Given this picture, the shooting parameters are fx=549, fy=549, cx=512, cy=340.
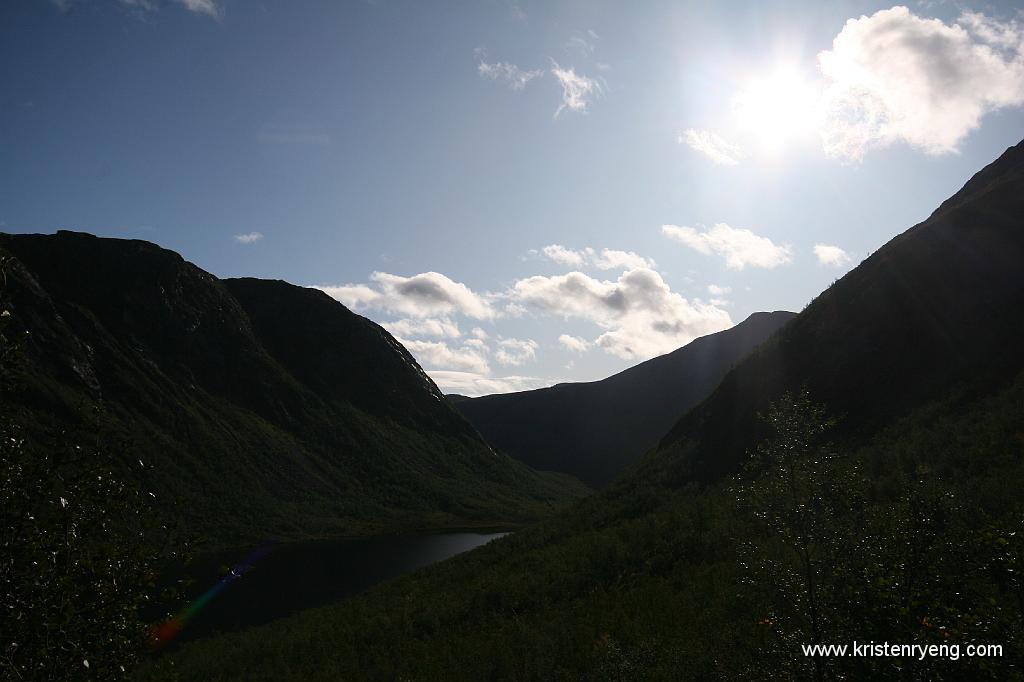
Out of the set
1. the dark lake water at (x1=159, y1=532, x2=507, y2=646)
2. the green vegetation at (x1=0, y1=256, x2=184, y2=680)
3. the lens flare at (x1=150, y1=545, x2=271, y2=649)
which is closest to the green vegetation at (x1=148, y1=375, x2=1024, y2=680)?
the green vegetation at (x1=0, y1=256, x2=184, y2=680)

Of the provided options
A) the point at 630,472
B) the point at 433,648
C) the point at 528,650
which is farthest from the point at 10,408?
the point at 630,472

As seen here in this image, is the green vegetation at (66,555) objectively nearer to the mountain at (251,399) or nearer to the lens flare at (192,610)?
the lens flare at (192,610)

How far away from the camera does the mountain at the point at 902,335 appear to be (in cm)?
2933

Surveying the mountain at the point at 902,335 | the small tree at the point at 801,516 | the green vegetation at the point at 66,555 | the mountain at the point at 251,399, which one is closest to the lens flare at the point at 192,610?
the mountain at the point at 251,399

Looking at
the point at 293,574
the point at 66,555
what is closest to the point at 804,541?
the point at 66,555

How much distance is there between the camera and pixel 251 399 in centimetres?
13888

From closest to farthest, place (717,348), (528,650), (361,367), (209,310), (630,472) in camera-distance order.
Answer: (528,650), (630,472), (209,310), (361,367), (717,348)

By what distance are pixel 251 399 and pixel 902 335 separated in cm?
13925

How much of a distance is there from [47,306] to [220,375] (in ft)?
124

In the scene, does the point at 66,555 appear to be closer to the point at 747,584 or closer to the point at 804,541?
the point at 804,541

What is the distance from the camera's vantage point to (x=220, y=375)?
137 metres

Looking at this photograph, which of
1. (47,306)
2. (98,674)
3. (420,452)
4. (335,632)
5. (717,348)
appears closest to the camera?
(98,674)

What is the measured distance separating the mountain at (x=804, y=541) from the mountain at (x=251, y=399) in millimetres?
72047

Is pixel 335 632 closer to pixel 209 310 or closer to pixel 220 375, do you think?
pixel 220 375
